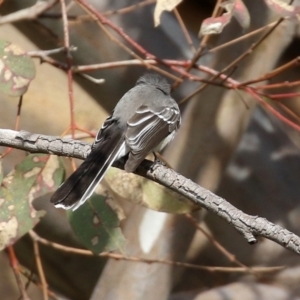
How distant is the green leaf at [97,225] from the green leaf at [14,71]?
280 mm

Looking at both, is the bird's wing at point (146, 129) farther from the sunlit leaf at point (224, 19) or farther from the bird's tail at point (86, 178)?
the sunlit leaf at point (224, 19)

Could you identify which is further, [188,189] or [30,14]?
[30,14]

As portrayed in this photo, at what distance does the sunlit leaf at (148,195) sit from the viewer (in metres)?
1.10

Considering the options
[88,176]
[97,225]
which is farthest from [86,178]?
[97,225]

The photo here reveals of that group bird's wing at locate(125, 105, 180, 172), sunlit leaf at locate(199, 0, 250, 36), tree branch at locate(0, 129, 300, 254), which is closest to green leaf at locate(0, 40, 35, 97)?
tree branch at locate(0, 129, 300, 254)

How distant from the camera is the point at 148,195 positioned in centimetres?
111

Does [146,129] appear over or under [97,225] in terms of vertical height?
over

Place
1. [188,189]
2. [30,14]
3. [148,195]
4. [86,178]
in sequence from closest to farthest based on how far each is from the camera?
[188,189] < [86,178] < [148,195] < [30,14]

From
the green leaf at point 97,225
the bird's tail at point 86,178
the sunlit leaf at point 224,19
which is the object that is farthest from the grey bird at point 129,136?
the sunlit leaf at point 224,19

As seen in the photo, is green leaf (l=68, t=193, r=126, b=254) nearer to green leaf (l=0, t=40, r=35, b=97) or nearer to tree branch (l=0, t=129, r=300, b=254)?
tree branch (l=0, t=129, r=300, b=254)

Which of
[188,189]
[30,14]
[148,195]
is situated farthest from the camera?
[30,14]

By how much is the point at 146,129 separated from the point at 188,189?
1.09 ft

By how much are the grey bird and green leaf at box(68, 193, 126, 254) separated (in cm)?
11

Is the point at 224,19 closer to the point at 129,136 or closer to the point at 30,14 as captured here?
the point at 129,136
